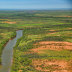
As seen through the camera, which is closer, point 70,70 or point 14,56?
point 70,70

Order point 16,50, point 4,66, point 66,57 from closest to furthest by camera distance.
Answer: point 4,66 < point 66,57 < point 16,50

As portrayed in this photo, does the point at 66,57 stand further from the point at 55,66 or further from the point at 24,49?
the point at 24,49

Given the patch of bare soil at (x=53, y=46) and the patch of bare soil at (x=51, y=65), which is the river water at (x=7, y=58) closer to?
the patch of bare soil at (x=51, y=65)

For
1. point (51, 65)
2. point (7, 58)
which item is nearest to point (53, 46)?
point (51, 65)

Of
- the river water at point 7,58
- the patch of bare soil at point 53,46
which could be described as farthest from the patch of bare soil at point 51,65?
the patch of bare soil at point 53,46

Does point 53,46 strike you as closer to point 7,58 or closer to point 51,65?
point 51,65

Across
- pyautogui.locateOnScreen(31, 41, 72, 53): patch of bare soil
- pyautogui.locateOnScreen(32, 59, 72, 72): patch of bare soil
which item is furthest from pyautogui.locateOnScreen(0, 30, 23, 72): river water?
pyautogui.locateOnScreen(31, 41, 72, 53): patch of bare soil

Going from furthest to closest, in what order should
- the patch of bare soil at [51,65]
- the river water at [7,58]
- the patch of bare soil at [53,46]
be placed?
the patch of bare soil at [53,46] → the river water at [7,58] → the patch of bare soil at [51,65]

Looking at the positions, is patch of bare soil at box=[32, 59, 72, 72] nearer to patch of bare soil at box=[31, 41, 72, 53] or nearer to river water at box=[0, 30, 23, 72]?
river water at box=[0, 30, 23, 72]

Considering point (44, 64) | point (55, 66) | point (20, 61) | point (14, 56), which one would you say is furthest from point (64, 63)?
point (14, 56)
